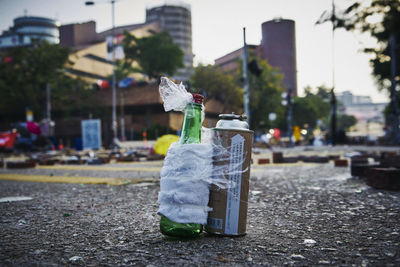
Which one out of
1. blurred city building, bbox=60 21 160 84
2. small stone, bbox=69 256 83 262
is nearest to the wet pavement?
small stone, bbox=69 256 83 262

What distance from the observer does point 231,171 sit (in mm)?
2438

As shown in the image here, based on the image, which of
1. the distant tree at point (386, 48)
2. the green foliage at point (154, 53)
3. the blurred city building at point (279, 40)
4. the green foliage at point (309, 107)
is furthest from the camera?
the green foliage at point (309, 107)

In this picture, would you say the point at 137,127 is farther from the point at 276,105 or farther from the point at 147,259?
the point at 147,259

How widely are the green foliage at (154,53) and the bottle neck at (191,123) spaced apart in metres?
42.5

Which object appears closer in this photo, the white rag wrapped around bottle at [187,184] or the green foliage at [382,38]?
the white rag wrapped around bottle at [187,184]

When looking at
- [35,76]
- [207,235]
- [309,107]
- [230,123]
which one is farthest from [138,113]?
[230,123]

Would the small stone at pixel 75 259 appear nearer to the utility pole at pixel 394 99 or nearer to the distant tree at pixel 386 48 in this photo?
the distant tree at pixel 386 48

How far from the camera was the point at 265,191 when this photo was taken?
504 centimetres

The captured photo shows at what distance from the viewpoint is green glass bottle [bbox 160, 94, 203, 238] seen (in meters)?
2.46

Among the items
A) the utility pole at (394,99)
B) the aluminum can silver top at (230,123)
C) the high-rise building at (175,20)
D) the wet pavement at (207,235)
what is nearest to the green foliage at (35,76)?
the utility pole at (394,99)

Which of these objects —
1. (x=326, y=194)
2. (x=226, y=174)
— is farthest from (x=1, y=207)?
(x=326, y=194)

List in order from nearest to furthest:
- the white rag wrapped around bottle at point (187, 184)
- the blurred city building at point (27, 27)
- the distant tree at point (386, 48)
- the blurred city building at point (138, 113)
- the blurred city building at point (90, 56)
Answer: the white rag wrapped around bottle at point (187, 184) < the distant tree at point (386, 48) < the blurred city building at point (138, 113) < the blurred city building at point (90, 56) < the blurred city building at point (27, 27)

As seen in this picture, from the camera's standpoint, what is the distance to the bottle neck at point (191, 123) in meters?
2.50

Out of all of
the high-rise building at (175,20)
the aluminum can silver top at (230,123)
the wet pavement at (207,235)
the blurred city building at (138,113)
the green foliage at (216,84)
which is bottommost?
the wet pavement at (207,235)
